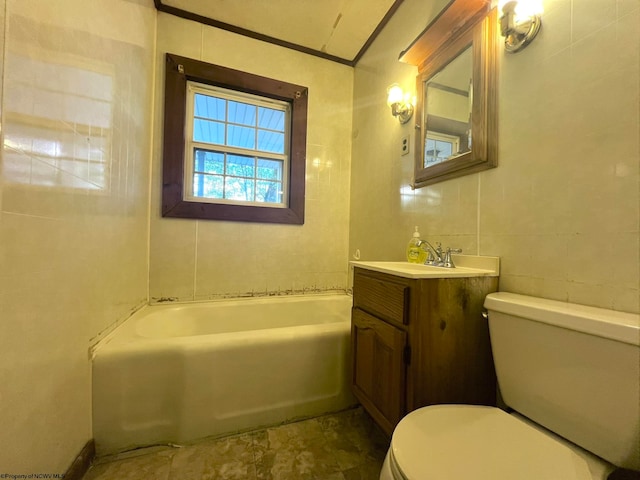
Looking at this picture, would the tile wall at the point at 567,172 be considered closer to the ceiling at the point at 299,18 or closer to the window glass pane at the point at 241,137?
the ceiling at the point at 299,18

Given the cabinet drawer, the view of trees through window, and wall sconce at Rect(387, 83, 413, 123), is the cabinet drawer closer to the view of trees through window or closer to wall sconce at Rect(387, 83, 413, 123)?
wall sconce at Rect(387, 83, 413, 123)

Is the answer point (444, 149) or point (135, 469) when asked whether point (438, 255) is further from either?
point (135, 469)

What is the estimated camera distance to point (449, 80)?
4.11ft

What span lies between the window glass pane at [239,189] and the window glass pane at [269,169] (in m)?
0.12

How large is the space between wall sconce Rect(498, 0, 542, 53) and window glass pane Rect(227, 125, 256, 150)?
1692 millimetres

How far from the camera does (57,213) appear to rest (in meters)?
0.83

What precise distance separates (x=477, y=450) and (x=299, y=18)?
8.31 feet

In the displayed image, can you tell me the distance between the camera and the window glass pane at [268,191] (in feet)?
6.83

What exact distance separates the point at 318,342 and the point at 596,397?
1006 millimetres

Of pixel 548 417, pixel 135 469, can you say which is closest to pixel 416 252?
pixel 548 417

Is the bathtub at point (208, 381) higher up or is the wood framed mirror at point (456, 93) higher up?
the wood framed mirror at point (456, 93)

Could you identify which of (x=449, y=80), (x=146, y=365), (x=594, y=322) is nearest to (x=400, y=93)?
(x=449, y=80)

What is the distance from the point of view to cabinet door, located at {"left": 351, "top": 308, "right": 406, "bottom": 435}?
3.02 ft

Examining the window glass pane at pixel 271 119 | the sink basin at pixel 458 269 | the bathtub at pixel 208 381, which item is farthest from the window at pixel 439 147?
the window glass pane at pixel 271 119
